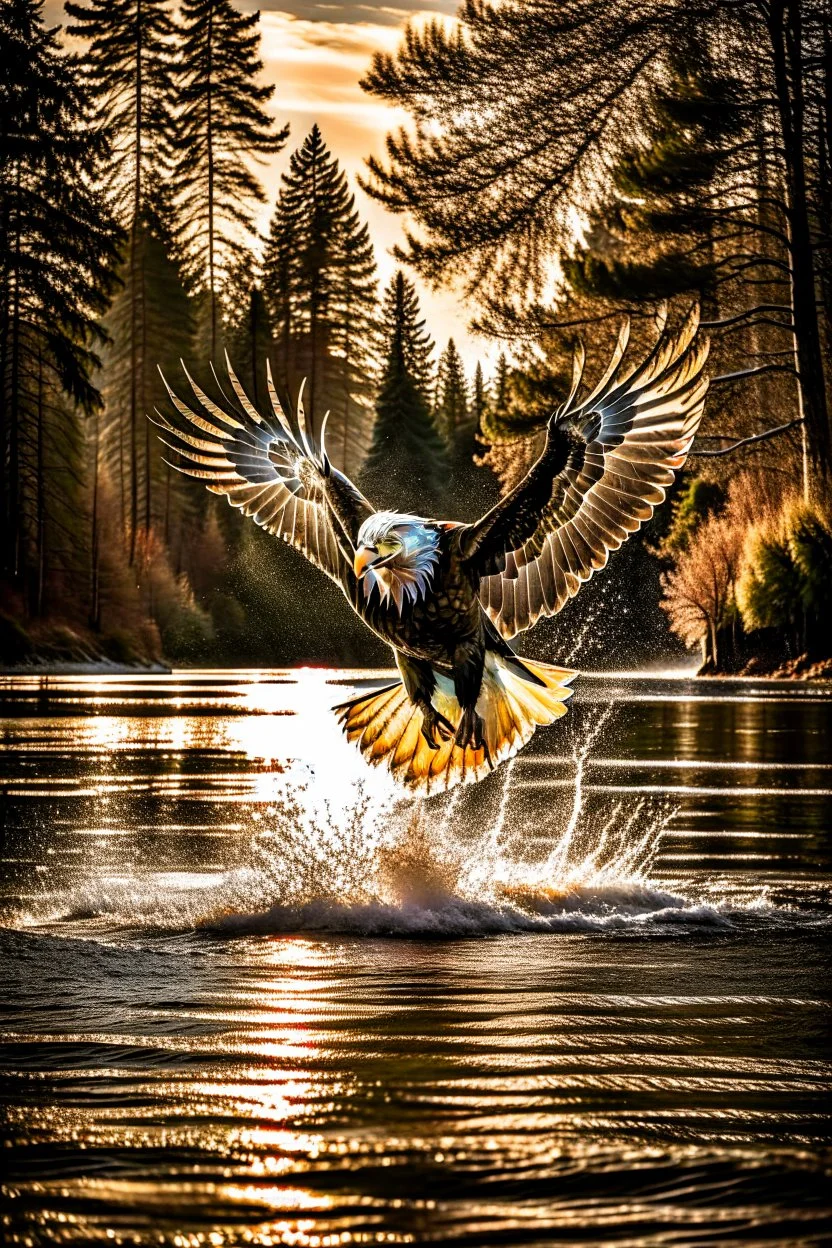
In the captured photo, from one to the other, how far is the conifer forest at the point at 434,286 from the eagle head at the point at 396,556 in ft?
13.9

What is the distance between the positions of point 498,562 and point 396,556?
863 millimetres

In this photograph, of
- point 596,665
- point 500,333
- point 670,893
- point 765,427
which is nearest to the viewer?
point 670,893

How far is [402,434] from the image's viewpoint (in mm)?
74000

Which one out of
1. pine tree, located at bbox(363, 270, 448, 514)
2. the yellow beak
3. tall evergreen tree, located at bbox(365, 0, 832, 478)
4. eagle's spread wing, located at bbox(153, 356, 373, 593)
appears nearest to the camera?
the yellow beak

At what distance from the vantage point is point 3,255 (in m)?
38.3

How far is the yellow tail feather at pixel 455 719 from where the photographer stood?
962 cm

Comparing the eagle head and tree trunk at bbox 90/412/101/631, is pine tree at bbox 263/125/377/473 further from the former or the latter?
the eagle head

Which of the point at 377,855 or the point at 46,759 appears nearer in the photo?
the point at 377,855

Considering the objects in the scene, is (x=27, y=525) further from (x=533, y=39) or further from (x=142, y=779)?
(x=142, y=779)

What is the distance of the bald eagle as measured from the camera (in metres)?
A: 8.44

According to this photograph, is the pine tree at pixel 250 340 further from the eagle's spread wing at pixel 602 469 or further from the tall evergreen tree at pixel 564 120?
the eagle's spread wing at pixel 602 469

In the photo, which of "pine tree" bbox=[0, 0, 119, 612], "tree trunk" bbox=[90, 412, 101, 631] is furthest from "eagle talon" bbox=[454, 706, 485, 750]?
"tree trunk" bbox=[90, 412, 101, 631]

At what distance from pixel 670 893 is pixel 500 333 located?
18.3 m

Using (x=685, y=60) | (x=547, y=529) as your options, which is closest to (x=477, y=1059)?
(x=547, y=529)
